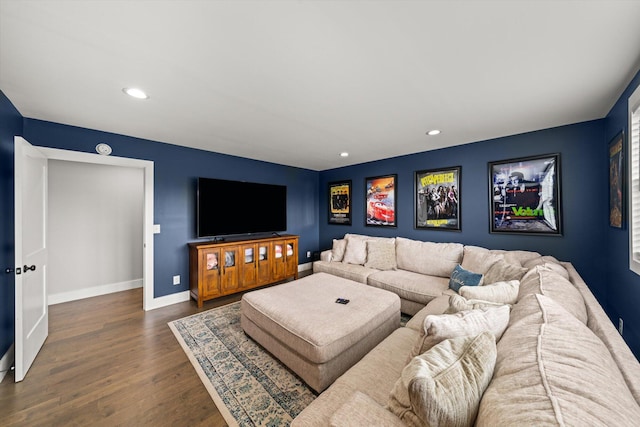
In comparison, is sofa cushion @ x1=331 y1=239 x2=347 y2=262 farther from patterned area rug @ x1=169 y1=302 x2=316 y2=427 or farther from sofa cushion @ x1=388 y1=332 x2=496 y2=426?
sofa cushion @ x1=388 y1=332 x2=496 y2=426

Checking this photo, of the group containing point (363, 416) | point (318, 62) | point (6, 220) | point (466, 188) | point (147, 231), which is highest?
point (318, 62)

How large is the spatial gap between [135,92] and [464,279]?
3.63 meters

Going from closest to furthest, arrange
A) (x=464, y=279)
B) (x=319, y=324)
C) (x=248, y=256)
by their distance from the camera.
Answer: (x=319, y=324) < (x=464, y=279) < (x=248, y=256)

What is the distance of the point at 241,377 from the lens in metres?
1.92

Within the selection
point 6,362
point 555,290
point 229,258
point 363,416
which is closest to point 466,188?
point 555,290

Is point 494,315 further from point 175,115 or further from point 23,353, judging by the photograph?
point 23,353

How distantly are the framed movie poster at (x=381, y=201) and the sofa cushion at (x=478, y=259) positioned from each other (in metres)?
1.38

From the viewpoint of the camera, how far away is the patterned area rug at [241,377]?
1594mm

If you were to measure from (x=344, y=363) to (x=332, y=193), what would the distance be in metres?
3.87

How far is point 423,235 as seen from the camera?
3.92 metres

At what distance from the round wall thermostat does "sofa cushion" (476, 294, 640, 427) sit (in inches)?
160

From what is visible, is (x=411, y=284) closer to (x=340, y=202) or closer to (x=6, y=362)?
(x=340, y=202)

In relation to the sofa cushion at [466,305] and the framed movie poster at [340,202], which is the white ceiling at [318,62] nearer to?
the sofa cushion at [466,305]

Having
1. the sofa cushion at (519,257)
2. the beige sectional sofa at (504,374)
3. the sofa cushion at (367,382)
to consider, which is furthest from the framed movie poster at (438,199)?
the sofa cushion at (367,382)
